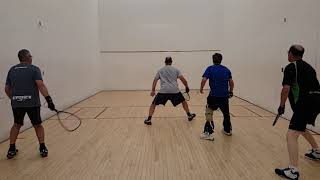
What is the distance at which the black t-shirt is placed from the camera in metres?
2.66

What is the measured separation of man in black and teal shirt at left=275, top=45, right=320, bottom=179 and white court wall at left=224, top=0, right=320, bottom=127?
6.05 ft

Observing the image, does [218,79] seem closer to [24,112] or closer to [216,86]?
[216,86]

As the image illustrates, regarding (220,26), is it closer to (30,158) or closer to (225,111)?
(225,111)

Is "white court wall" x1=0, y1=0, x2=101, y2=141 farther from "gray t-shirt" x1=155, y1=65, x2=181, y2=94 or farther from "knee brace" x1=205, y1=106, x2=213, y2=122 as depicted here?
"knee brace" x1=205, y1=106, x2=213, y2=122

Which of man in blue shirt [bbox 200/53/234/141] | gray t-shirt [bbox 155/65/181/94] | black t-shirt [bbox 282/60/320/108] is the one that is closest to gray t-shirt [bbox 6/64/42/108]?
man in blue shirt [bbox 200/53/234/141]

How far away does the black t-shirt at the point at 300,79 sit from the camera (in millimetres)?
2660

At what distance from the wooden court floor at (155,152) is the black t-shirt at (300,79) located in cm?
72

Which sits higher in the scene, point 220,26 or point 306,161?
point 220,26

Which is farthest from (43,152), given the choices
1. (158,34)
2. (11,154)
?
(158,34)

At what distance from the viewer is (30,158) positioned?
11.0ft

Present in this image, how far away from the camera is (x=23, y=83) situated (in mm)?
3264

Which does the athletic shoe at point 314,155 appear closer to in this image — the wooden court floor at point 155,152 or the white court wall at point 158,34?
the wooden court floor at point 155,152

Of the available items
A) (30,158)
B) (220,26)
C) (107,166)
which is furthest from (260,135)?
(220,26)

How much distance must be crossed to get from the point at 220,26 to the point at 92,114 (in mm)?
5472
